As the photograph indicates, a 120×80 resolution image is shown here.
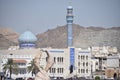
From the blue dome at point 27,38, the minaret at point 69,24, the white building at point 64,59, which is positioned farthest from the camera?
the blue dome at point 27,38

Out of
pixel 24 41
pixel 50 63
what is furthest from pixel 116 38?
pixel 50 63

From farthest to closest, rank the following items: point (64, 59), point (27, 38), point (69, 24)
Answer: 1. point (27, 38)
2. point (69, 24)
3. point (64, 59)

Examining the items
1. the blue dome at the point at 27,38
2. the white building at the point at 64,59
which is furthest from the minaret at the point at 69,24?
the blue dome at the point at 27,38

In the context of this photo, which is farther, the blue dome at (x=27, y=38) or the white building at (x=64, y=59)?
the blue dome at (x=27, y=38)

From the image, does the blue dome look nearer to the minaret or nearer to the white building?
the white building

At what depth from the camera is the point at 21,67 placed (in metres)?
84.6

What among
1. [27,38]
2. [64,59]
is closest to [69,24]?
[27,38]

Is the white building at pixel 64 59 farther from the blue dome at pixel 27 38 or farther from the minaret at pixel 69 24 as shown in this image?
the blue dome at pixel 27 38

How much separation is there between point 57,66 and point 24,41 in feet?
31.0

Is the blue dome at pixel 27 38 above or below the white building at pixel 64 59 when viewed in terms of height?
above

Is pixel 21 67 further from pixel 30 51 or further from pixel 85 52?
pixel 85 52

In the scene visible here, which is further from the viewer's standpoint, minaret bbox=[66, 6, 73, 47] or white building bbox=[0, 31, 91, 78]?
minaret bbox=[66, 6, 73, 47]

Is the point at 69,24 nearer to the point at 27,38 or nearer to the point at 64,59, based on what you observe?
the point at 27,38

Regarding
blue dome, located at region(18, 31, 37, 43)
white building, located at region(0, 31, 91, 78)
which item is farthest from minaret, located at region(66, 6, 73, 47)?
blue dome, located at region(18, 31, 37, 43)
